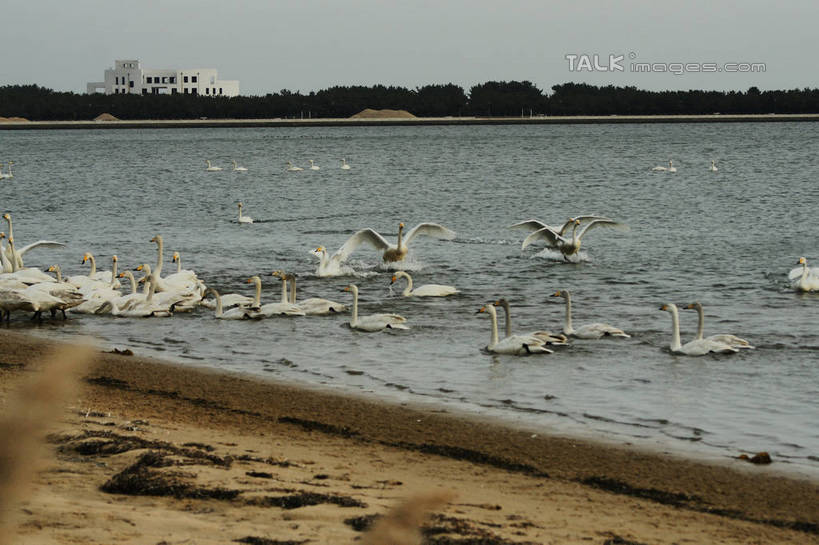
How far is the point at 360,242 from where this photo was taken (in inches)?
833

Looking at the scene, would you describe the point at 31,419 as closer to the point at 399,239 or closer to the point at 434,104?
the point at 399,239

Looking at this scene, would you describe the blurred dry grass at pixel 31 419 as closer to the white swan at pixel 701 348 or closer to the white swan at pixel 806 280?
the white swan at pixel 701 348

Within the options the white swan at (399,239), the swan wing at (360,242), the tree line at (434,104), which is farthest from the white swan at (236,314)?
the tree line at (434,104)

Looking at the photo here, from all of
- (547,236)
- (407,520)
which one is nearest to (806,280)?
(547,236)

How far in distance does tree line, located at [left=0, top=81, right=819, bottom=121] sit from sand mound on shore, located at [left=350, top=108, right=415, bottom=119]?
3.40 feet

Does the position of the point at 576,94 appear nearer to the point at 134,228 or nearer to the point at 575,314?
the point at 134,228

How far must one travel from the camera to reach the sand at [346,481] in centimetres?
549

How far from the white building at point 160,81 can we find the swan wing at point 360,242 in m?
177

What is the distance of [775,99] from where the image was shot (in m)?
182

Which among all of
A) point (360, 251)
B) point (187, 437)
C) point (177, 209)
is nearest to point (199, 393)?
point (187, 437)

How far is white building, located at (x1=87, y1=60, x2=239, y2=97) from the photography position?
193250 millimetres

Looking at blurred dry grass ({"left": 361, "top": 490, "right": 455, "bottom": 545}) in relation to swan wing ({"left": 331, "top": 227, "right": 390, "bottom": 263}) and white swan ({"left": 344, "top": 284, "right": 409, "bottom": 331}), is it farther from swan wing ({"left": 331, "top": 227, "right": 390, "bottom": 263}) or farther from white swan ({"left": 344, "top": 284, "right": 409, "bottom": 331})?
swan wing ({"left": 331, "top": 227, "right": 390, "bottom": 263})

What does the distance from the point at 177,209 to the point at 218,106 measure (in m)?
146

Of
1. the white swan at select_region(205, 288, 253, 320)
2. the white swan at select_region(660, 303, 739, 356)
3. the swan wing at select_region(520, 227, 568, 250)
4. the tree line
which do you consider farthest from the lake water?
the tree line
